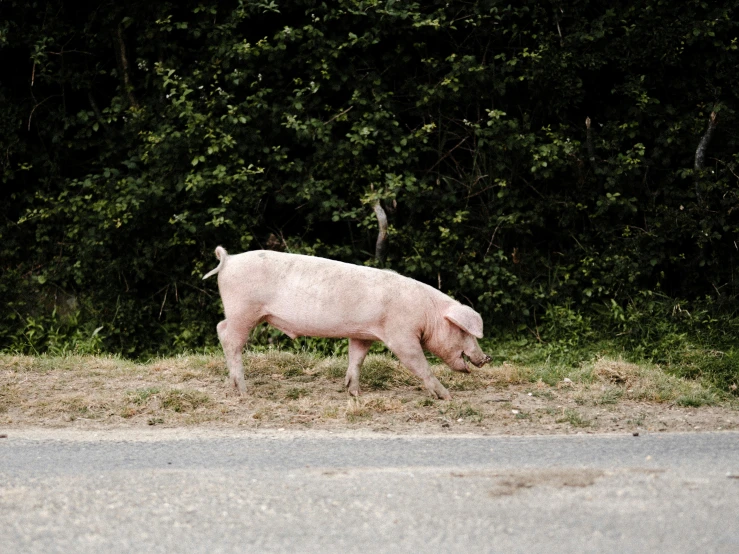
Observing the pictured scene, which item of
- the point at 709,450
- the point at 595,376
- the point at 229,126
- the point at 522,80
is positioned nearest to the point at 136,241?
the point at 229,126

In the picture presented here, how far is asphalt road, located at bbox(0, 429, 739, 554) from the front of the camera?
402 cm

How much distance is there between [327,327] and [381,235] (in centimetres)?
307

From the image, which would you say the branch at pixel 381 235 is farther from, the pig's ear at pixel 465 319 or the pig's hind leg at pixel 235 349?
the pig's hind leg at pixel 235 349

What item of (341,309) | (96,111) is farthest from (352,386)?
(96,111)

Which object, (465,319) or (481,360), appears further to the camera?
(481,360)

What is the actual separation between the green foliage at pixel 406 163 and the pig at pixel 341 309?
246 centimetres

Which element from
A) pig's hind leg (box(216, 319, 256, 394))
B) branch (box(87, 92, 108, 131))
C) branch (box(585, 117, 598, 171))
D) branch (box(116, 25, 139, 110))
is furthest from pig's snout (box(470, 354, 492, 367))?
branch (box(87, 92, 108, 131))

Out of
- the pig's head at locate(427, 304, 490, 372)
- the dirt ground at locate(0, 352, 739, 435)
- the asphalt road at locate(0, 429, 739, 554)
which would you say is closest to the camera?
the asphalt road at locate(0, 429, 739, 554)

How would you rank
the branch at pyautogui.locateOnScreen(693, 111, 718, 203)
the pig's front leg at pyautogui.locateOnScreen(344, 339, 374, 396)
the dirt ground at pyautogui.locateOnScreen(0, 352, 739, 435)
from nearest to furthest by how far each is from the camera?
the dirt ground at pyautogui.locateOnScreen(0, 352, 739, 435) < the pig's front leg at pyautogui.locateOnScreen(344, 339, 374, 396) < the branch at pyautogui.locateOnScreen(693, 111, 718, 203)

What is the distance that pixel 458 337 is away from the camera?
744 centimetres

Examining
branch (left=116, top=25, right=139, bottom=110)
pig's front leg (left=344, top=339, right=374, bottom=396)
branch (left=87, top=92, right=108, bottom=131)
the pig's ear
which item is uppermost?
branch (left=116, top=25, right=139, bottom=110)

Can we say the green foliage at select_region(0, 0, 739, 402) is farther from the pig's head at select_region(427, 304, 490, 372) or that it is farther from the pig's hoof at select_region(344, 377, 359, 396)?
the pig's head at select_region(427, 304, 490, 372)

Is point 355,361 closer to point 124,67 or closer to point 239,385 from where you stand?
point 239,385

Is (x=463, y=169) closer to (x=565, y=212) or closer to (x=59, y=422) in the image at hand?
(x=565, y=212)
